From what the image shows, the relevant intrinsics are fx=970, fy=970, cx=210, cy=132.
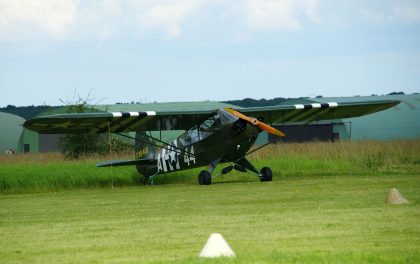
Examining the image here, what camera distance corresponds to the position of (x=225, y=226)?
1509cm

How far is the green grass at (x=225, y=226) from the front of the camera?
11.8 m

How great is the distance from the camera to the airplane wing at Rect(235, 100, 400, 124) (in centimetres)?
3164

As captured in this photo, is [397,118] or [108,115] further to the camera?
[397,118]

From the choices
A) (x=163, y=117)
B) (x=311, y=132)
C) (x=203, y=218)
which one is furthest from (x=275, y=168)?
(x=311, y=132)

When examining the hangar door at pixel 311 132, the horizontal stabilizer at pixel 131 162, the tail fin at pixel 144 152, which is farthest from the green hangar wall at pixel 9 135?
the horizontal stabilizer at pixel 131 162

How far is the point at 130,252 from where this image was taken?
39.9 feet

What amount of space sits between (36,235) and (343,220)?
4.73m

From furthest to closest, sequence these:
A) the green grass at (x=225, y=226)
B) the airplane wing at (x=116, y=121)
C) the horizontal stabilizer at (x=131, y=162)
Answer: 1. the horizontal stabilizer at (x=131, y=162)
2. the airplane wing at (x=116, y=121)
3. the green grass at (x=225, y=226)

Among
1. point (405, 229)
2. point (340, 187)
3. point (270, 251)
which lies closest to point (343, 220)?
point (405, 229)

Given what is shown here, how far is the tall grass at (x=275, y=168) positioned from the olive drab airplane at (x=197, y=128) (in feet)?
2.59

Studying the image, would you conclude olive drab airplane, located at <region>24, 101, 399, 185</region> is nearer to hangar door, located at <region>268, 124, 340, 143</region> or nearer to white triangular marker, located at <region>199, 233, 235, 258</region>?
white triangular marker, located at <region>199, 233, 235, 258</region>

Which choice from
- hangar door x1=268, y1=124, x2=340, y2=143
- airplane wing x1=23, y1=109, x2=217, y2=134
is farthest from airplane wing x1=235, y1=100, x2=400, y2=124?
hangar door x1=268, y1=124, x2=340, y2=143

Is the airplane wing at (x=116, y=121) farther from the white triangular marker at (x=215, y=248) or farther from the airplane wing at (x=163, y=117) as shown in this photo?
the white triangular marker at (x=215, y=248)

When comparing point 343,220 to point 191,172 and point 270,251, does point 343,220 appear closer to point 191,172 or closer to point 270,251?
point 270,251
